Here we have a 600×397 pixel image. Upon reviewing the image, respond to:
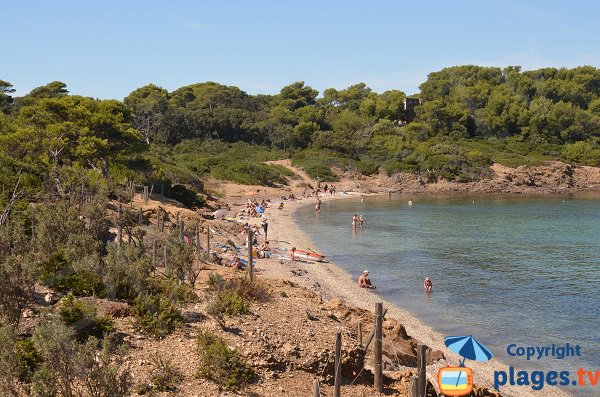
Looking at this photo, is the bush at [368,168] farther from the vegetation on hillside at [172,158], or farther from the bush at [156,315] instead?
the bush at [156,315]

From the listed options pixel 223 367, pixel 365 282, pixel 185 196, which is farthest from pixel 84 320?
pixel 185 196

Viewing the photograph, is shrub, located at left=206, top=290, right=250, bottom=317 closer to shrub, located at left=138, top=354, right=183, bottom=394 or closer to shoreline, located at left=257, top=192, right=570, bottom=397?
shrub, located at left=138, top=354, right=183, bottom=394

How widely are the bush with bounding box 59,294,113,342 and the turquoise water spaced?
10.7 meters

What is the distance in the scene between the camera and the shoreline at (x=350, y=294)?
47.8ft

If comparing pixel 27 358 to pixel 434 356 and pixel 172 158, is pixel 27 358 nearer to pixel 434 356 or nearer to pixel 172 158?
pixel 434 356

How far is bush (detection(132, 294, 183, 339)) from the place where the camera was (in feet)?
40.8

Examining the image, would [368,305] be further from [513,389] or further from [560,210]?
[560,210]

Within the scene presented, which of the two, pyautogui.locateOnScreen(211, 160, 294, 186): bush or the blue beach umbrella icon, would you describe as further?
pyautogui.locateOnScreen(211, 160, 294, 186): bush

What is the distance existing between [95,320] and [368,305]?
11.3 meters

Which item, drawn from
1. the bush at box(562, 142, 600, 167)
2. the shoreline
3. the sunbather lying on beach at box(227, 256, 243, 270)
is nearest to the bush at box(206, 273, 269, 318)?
the shoreline

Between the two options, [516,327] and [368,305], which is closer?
[516,327]

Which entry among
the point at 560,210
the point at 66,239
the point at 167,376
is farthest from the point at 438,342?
the point at 560,210

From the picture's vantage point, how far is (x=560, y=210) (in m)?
54.5
